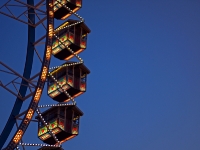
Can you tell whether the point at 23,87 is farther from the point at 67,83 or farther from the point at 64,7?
the point at 64,7

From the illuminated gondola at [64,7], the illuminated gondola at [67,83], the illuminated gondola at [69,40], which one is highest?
the illuminated gondola at [64,7]

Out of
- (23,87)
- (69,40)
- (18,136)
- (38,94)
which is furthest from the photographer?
(69,40)

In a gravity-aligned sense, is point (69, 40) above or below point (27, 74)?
above

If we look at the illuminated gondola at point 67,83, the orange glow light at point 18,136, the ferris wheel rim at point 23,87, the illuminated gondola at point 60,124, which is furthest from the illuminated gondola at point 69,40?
the orange glow light at point 18,136

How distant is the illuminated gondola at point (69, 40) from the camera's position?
28.5 m

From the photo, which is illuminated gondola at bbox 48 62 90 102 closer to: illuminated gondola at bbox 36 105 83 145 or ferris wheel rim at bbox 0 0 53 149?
illuminated gondola at bbox 36 105 83 145

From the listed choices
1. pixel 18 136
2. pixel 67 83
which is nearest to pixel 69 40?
pixel 67 83

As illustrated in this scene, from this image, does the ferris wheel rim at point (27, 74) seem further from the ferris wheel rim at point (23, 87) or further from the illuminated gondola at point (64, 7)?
the illuminated gondola at point (64, 7)

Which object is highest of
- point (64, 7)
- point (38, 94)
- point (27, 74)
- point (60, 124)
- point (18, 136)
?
point (64, 7)

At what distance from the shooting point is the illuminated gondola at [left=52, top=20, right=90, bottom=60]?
2848cm

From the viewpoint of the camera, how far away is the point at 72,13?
29.5 meters

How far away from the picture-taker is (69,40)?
2866 cm

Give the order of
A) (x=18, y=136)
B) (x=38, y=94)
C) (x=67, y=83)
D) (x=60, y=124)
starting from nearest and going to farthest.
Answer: (x=18, y=136) < (x=38, y=94) < (x=60, y=124) < (x=67, y=83)

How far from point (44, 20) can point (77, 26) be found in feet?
9.13
